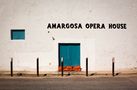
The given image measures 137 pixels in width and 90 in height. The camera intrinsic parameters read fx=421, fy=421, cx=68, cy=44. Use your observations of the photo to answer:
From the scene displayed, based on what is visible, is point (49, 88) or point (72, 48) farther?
point (72, 48)

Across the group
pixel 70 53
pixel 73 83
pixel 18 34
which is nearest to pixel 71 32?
pixel 70 53

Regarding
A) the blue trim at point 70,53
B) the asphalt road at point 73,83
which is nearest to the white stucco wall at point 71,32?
the blue trim at point 70,53

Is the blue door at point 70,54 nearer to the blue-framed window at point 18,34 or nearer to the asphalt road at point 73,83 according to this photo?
the blue-framed window at point 18,34

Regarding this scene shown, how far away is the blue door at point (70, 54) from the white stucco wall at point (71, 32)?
31 cm

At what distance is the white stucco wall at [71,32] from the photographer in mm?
26609

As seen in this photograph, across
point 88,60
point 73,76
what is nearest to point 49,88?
point 73,76

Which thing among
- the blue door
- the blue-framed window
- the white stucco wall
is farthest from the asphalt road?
the blue-framed window

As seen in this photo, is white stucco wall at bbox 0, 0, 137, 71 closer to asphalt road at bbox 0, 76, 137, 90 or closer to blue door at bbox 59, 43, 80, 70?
blue door at bbox 59, 43, 80, 70

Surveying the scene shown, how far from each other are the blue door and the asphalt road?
393cm

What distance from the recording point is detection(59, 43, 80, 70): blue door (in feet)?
88.3

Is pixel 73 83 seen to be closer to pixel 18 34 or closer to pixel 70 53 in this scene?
pixel 70 53

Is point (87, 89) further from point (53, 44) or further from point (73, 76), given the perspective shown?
point (53, 44)

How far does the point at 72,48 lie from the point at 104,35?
2203mm

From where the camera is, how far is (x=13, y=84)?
20.0 metres
